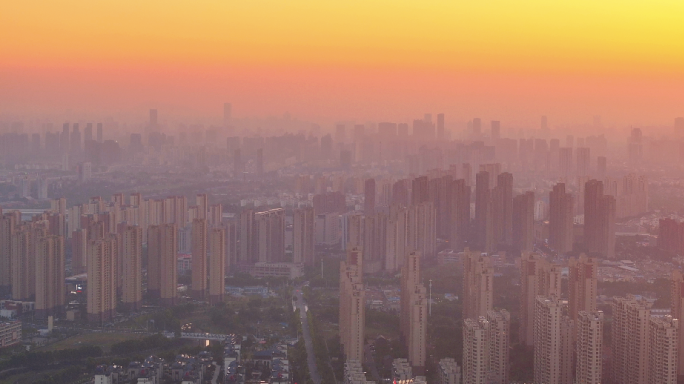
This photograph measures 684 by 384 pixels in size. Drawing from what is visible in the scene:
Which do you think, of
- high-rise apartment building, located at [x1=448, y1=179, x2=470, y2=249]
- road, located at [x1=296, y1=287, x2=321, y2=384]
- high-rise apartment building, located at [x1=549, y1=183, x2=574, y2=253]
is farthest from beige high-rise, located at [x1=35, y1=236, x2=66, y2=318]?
high-rise apartment building, located at [x1=549, y1=183, x2=574, y2=253]

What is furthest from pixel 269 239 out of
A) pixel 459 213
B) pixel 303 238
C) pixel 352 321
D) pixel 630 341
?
pixel 630 341

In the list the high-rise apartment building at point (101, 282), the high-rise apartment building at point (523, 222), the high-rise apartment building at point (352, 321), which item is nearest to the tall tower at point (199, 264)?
the high-rise apartment building at point (101, 282)

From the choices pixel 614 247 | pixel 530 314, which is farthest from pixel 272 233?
pixel 530 314

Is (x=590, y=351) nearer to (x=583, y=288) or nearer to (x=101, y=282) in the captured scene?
(x=583, y=288)

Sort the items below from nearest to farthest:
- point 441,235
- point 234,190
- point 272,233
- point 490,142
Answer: point 272,233
point 441,235
point 234,190
point 490,142

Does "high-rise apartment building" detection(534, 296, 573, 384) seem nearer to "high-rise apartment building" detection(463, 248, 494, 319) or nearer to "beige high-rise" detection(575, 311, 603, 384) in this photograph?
"beige high-rise" detection(575, 311, 603, 384)

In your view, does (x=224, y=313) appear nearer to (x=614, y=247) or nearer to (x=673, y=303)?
(x=673, y=303)

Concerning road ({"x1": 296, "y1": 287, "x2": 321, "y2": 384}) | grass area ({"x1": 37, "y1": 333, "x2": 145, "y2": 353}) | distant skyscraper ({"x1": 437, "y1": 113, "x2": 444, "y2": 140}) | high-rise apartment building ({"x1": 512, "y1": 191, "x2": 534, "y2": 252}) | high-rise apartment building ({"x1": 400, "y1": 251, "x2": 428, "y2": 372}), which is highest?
distant skyscraper ({"x1": 437, "y1": 113, "x2": 444, "y2": 140})
